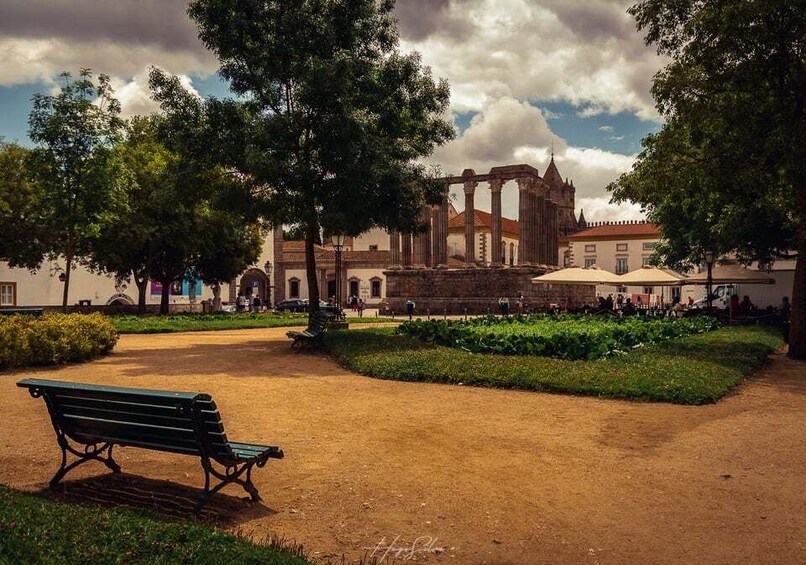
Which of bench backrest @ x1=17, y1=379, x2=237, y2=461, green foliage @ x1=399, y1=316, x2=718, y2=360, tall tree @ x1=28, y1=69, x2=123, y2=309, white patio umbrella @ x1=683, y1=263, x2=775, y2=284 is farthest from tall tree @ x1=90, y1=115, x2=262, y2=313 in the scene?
bench backrest @ x1=17, y1=379, x2=237, y2=461

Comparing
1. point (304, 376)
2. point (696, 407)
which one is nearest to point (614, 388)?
point (696, 407)

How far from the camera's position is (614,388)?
947 cm

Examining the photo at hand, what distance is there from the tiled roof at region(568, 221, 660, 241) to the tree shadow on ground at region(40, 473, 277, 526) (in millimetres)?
76738

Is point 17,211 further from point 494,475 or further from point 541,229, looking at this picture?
point 494,475

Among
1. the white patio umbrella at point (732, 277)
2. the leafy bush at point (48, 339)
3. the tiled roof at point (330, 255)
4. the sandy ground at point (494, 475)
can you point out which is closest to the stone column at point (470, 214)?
the tiled roof at point (330, 255)

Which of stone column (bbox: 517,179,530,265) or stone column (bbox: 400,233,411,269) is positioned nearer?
stone column (bbox: 517,179,530,265)

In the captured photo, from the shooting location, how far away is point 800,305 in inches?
577

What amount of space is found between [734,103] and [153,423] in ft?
43.7

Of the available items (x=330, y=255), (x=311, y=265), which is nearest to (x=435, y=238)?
(x=330, y=255)

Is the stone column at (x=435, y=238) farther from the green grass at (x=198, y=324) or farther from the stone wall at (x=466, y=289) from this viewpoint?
the green grass at (x=198, y=324)

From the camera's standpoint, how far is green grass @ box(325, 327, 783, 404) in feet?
31.1

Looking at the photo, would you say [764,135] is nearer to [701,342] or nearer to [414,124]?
[701,342]

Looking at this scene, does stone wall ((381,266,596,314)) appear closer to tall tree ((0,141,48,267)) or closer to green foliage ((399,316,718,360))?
tall tree ((0,141,48,267))

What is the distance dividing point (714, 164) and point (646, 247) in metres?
65.5
